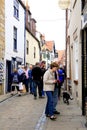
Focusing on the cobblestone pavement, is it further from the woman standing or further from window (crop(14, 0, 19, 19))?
window (crop(14, 0, 19, 19))

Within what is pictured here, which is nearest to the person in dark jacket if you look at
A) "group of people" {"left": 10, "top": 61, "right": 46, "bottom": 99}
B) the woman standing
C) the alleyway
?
"group of people" {"left": 10, "top": 61, "right": 46, "bottom": 99}

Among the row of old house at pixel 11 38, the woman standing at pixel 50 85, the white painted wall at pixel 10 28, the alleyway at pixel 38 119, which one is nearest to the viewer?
the alleyway at pixel 38 119

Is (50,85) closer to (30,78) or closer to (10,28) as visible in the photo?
(30,78)

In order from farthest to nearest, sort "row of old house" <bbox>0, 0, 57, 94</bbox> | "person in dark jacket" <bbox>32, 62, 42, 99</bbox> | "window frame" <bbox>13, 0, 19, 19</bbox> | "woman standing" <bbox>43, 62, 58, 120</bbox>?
1. "window frame" <bbox>13, 0, 19, 19</bbox>
2. "row of old house" <bbox>0, 0, 57, 94</bbox>
3. "person in dark jacket" <bbox>32, 62, 42, 99</bbox>
4. "woman standing" <bbox>43, 62, 58, 120</bbox>

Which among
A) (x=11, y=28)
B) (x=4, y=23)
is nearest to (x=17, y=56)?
(x=11, y=28)

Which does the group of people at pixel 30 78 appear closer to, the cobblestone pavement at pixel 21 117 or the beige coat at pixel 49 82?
the cobblestone pavement at pixel 21 117

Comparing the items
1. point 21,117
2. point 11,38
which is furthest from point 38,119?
point 11,38

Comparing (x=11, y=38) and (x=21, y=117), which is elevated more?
(x=11, y=38)

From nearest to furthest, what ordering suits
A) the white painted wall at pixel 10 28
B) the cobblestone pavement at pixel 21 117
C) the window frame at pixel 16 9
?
the cobblestone pavement at pixel 21 117
the white painted wall at pixel 10 28
the window frame at pixel 16 9

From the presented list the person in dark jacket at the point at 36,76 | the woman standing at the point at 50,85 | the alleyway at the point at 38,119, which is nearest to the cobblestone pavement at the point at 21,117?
the alleyway at the point at 38,119

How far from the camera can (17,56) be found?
28547mm

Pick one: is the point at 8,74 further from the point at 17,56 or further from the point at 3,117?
the point at 3,117

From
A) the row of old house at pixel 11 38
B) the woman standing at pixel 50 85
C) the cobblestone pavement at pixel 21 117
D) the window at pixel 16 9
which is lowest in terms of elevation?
the cobblestone pavement at pixel 21 117

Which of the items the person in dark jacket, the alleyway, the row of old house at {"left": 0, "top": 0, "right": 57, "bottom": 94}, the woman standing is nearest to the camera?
the alleyway
